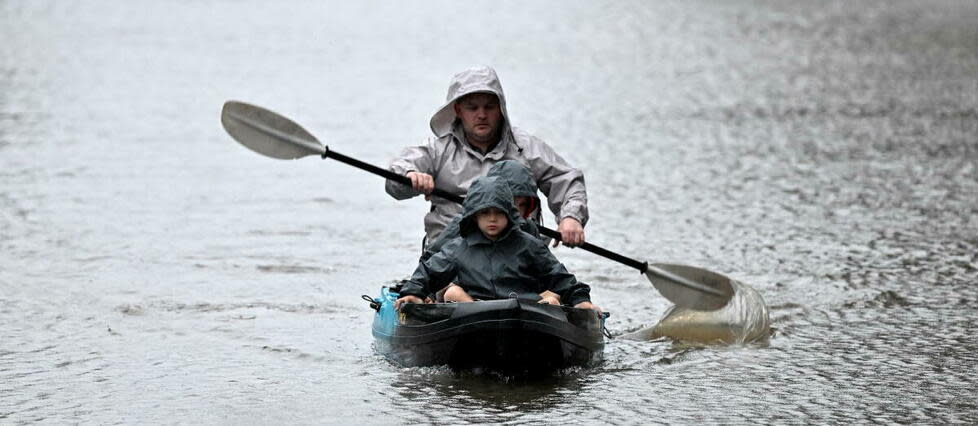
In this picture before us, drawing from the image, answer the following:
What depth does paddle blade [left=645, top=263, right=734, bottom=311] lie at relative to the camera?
10195mm

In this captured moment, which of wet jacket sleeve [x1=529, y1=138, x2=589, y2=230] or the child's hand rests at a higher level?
wet jacket sleeve [x1=529, y1=138, x2=589, y2=230]

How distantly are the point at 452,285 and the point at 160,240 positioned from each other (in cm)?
531

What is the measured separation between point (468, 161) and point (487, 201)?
1246 millimetres

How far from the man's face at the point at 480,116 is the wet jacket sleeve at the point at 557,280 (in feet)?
3.75

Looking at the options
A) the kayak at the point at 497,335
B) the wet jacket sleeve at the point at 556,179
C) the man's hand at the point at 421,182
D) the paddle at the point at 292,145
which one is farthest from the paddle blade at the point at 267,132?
the kayak at the point at 497,335

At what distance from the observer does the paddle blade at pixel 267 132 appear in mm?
10188

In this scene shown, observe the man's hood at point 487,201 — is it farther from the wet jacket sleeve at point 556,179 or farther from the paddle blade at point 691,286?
the paddle blade at point 691,286

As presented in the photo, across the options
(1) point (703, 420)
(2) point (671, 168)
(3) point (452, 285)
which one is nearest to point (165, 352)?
(3) point (452, 285)

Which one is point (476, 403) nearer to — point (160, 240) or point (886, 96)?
point (160, 240)

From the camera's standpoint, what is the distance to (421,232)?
554 inches

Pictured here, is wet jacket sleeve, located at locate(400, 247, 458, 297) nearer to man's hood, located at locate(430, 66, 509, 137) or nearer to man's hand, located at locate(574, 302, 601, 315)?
man's hand, located at locate(574, 302, 601, 315)

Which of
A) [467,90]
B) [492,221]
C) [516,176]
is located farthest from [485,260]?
[467,90]

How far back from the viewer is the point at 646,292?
38.6ft

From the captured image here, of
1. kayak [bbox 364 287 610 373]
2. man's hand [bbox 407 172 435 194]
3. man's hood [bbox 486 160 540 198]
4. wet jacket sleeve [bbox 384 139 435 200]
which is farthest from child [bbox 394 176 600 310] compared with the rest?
wet jacket sleeve [bbox 384 139 435 200]
